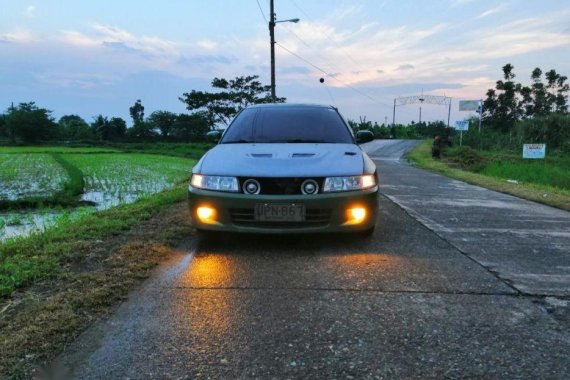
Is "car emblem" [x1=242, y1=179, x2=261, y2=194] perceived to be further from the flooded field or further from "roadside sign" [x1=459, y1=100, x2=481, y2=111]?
"roadside sign" [x1=459, y1=100, x2=481, y2=111]

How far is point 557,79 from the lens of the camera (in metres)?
45.8

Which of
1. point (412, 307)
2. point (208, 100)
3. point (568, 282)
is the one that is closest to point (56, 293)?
point (412, 307)

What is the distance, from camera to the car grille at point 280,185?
4180 millimetres

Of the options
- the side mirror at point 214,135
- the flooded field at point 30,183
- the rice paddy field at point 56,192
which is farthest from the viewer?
the flooded field at point 30,183

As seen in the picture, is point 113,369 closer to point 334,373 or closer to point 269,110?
point 334,373

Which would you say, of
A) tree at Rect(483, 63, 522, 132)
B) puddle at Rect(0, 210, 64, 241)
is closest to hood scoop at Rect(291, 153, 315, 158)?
puddle at Rect(0, 210, 64, 241)

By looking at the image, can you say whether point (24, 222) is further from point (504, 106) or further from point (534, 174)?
point (504, 106)

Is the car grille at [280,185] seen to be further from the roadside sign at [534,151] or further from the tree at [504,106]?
the tree at [504,106]

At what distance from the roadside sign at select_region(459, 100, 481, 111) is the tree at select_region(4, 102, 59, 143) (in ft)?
172

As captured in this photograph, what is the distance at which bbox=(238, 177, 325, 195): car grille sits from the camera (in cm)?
418

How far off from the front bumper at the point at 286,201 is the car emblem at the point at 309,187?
0.17 feet

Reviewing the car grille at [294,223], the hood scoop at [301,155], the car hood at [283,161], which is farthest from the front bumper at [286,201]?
the hood scoop at [301,155]

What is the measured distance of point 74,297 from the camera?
3076mm

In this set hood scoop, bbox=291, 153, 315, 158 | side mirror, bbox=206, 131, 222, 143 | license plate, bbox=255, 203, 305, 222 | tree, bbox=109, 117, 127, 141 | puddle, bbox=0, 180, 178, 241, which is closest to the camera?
license plate, bbox=255, 203, 305, 222
